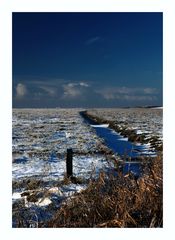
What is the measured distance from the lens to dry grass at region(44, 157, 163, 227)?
150 inches

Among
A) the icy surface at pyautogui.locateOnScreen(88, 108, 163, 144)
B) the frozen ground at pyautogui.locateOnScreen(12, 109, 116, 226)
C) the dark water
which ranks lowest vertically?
the frozen ground at pyautogui.locateOnScreen(12, 109, 116, 226)

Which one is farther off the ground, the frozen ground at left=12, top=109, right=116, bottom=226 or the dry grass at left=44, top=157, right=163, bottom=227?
the dry grass at left=44, top=157, right=163, bottom=227

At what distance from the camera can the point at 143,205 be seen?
157 inches

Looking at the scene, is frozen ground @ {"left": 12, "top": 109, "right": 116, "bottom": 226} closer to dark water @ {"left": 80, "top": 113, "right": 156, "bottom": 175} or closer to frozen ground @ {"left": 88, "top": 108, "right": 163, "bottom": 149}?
dark water @ {"left": 80, "top": 113, "right": 156, "bottom": 175}

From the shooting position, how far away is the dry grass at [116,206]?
381 cm

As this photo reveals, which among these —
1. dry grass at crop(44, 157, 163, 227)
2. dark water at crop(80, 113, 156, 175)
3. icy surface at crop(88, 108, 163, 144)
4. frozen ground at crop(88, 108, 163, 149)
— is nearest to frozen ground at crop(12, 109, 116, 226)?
dry grass at crop(44, 157, 163, 227)

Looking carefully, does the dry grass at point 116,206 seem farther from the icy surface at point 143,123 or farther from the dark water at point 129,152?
the icy surface at point 143,123

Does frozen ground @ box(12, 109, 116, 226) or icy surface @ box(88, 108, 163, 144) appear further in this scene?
icy surface @ box(88, 108, 163, 144)
